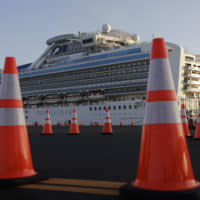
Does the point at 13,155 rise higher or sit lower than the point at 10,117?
lower

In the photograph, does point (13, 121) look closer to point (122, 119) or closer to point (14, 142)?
point (14, 142)

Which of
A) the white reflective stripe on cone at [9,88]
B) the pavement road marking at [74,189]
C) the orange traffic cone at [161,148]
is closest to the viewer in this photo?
the orange traffic cone at [161,148]

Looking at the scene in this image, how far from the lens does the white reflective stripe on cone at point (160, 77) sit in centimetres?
368

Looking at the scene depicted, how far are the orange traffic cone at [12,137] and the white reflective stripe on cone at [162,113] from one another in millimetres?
1617

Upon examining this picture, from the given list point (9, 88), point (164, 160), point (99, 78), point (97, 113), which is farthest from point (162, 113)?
point (99, 78)

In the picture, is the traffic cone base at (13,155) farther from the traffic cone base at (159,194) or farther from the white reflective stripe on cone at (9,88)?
the traffic cone base at (159,194)

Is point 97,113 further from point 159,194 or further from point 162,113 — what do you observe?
point 159,194

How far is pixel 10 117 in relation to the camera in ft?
14.9

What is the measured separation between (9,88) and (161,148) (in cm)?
229

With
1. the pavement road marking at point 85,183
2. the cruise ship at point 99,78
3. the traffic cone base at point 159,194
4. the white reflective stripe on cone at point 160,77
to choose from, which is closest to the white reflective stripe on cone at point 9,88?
the pavement road marking at point 85,183

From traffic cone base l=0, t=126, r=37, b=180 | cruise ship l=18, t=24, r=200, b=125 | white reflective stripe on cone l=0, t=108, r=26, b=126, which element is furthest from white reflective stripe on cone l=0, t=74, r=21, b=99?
cruise ship l=18, t=24, r=200, b=125

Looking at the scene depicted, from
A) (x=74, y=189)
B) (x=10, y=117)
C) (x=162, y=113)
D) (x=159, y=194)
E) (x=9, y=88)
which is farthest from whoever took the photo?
(x=9, y=88)

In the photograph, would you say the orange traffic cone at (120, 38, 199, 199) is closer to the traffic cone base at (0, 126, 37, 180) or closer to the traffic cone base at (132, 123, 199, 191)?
the traffic cone base at (132, 123, 199, 191)

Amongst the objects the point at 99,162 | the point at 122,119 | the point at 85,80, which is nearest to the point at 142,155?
the point at 99,162
